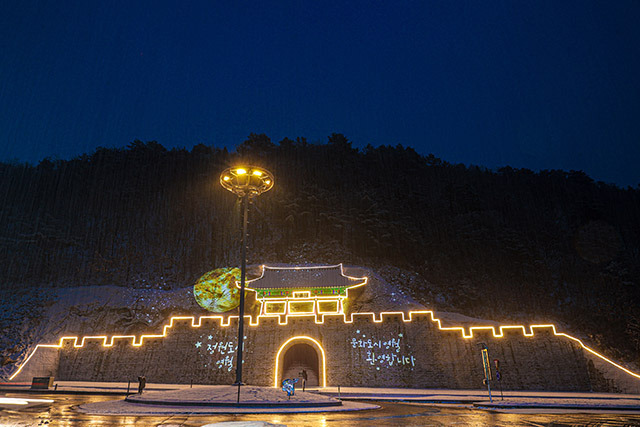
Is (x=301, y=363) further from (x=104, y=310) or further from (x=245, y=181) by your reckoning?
(x=104, y=310)

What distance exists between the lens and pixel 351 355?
1822 cm

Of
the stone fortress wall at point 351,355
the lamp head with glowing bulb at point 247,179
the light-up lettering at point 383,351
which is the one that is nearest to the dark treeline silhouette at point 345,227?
the stone fortress wall at point 351,355

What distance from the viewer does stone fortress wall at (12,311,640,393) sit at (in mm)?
16688

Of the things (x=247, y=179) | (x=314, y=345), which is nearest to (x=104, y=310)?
(x=314, y=345)

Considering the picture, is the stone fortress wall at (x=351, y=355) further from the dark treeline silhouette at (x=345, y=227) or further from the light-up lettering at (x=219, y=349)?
the dark treeline silhouette at (x=345, y=227)

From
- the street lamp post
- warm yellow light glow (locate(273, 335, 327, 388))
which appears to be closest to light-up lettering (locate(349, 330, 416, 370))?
warm yellow light glow (locate(273, 335, 327, 388))

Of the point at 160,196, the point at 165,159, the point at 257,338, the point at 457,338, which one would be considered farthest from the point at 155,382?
the point at 165,159

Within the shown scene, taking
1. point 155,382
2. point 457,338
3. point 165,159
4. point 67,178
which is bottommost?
point 155,382

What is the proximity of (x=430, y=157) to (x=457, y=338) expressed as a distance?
4082 centimetres

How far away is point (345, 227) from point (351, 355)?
21132mm

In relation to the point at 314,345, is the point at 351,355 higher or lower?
lower

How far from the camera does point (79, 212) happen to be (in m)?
42.8

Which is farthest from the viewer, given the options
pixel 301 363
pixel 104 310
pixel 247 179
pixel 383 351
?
pixel 104 310

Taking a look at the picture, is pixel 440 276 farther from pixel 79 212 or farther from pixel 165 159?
pixel 79 212
